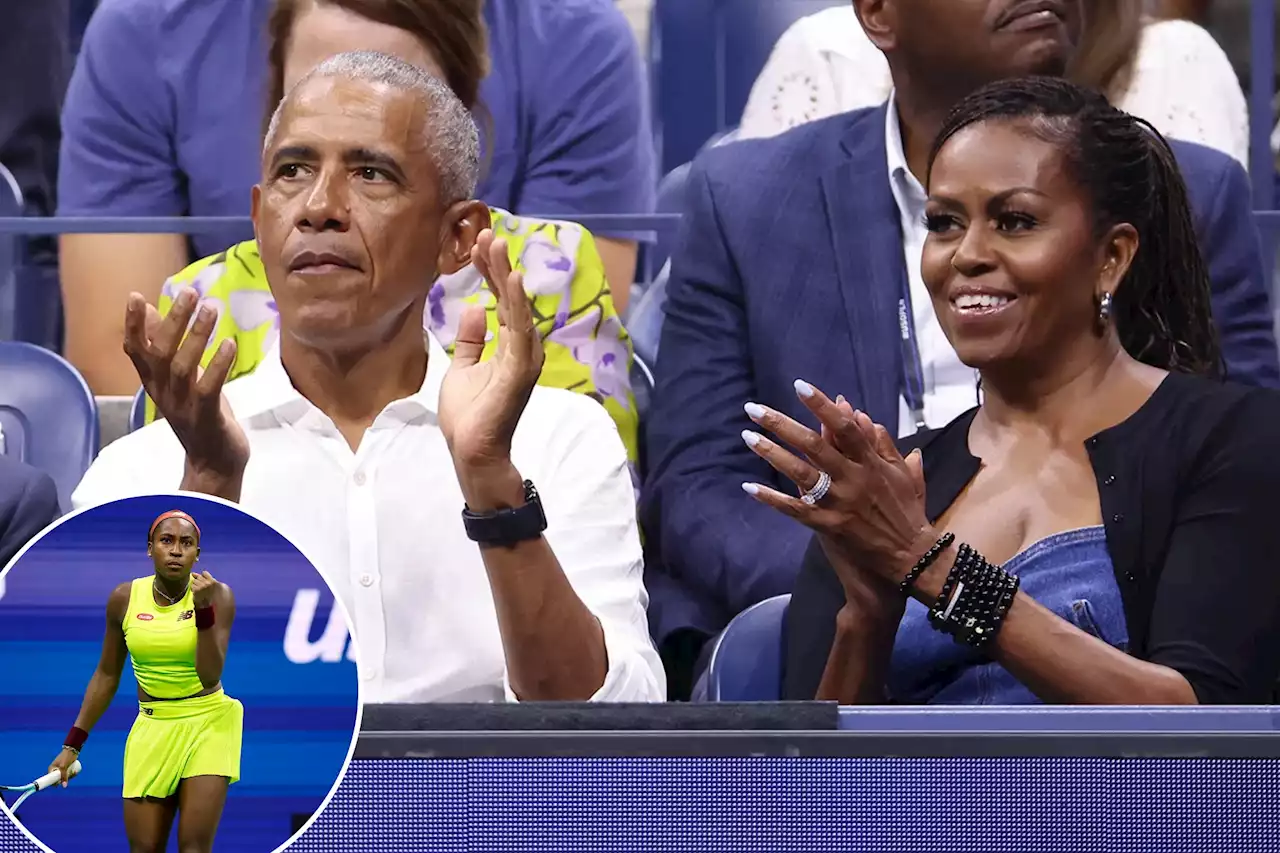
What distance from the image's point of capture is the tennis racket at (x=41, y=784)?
1189mm

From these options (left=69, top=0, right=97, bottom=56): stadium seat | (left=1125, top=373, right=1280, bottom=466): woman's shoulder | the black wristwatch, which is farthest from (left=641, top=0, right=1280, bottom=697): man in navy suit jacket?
(left=69, top=0, right=97, bottom=56): stadium seat

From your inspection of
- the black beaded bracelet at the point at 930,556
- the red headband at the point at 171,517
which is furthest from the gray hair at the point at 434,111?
the red headband at the point at 171,517

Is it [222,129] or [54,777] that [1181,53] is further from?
[54,777]

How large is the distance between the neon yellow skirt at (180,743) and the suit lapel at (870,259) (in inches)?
37.6

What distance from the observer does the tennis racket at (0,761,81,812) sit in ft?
3.90

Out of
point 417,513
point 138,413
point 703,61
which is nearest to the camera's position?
point 417,513

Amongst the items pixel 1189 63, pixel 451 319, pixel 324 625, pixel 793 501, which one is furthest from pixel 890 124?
pixel 324 625

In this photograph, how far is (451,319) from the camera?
204 centimetres

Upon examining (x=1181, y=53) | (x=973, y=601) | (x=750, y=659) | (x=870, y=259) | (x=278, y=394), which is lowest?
(x=750, y=659)

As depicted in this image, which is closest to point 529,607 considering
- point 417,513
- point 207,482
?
point 417,513

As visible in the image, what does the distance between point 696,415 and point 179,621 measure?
92cm

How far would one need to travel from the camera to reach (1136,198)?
1863mm

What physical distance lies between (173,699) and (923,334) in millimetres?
1073

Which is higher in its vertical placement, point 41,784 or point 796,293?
point 796,293
